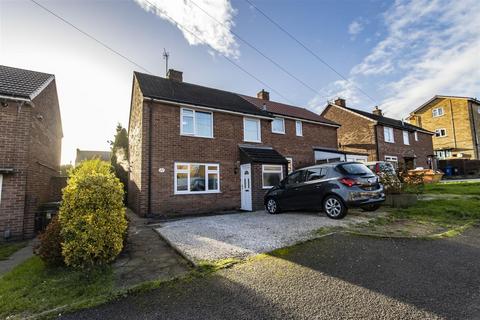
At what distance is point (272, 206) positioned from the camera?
9859 millimetres

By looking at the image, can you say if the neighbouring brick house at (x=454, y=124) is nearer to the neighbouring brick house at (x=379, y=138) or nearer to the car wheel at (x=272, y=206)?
the neighbouring brick house at (x=379, y=138)

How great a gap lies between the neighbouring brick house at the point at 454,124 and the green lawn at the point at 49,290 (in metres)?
39.7

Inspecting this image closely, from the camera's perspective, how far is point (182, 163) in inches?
437

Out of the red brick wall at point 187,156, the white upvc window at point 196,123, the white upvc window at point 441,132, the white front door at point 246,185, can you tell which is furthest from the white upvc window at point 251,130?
the white upvc window at point 441,132

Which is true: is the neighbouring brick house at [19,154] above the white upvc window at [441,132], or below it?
below

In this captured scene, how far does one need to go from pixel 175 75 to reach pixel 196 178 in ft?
25.0

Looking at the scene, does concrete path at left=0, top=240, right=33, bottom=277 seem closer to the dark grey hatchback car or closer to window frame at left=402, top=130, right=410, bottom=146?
the dark grey hatchback car

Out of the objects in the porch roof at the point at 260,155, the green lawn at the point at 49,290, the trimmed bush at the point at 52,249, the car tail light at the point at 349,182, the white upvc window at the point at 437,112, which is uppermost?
the white upvc window at the point at 437,112

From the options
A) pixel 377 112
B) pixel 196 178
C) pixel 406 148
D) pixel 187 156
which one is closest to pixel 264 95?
pixel 187 156

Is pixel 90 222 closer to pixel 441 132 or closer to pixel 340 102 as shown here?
pixel 340 102

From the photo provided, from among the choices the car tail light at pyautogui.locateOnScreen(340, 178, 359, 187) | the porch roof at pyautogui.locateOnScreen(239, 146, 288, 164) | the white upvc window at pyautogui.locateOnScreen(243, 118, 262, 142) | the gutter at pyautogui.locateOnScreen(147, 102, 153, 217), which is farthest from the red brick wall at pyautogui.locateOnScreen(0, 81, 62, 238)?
the car tail light at pyautogui.locateOnScreen(340, 178, 359, 187)

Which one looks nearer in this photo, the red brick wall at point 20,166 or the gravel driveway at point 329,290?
the gravel driveway at point 329,290

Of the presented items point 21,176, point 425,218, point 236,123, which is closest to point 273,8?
point 236,123

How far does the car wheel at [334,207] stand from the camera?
746 centimetres
